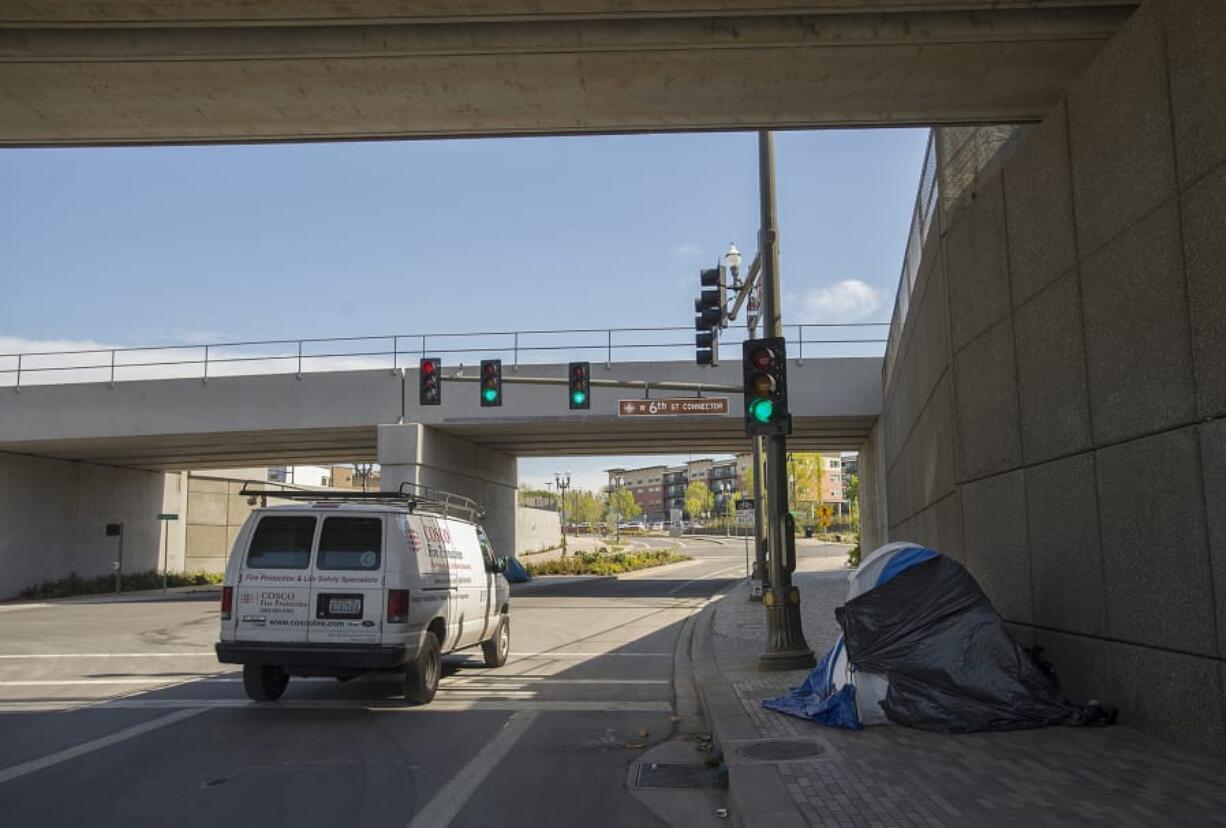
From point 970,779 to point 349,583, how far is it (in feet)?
20.6

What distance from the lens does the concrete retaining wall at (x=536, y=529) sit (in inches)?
2292

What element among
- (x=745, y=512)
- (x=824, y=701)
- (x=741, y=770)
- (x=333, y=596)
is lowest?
(x=741, y=770)

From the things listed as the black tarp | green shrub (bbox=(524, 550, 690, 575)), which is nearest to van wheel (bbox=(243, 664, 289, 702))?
the black tarp

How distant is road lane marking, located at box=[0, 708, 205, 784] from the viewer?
7.58 metres

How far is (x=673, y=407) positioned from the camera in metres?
28.0

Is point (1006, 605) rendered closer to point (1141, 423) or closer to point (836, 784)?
point (1141, 423)

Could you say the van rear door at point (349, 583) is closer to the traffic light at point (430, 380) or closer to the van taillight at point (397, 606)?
the van taillight at point (397, 606)

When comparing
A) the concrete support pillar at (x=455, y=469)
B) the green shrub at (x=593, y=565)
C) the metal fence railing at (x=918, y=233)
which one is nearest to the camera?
the metal fence railing at (x=918, y=233)

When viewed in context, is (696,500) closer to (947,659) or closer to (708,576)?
(708,576)

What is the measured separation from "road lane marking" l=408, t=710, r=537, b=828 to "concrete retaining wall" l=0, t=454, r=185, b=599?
29.7 metres

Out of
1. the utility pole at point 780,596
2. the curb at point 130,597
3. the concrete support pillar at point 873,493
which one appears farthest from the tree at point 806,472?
the utility pole at point 780,596

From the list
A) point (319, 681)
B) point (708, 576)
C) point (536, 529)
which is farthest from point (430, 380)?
point (536, 529)

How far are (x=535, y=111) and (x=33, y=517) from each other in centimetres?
3105

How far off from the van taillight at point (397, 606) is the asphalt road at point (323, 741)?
0.99 meters
